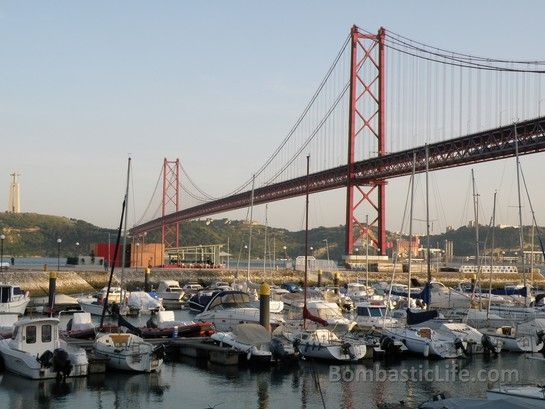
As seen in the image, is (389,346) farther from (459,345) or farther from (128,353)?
(128,353)

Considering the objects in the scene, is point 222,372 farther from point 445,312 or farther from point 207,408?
point 445,312

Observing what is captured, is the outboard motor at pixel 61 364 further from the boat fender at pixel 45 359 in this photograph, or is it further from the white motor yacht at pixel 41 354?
the boat fender at pixel 45 359

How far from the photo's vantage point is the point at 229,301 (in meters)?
31.3

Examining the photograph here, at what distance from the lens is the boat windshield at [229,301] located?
3105cm

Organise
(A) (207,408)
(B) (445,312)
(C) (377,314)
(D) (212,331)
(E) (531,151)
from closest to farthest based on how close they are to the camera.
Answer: (A) (207,408) → (D) (212,331) → (C) (377,314) → (B) (445,312) → (E) (531,151)

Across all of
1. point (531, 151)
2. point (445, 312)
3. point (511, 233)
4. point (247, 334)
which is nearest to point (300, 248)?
point (511, 233)

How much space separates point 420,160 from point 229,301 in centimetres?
3075

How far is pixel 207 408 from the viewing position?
17.4 meters

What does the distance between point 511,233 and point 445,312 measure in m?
83.2

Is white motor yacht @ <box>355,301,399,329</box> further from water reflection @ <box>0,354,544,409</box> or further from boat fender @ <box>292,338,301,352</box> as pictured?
water reflection @ <box>0,354,544,409</box>

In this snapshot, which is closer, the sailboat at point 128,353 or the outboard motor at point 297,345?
the sailboat at point 128,353

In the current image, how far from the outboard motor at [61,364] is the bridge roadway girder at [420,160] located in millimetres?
31249

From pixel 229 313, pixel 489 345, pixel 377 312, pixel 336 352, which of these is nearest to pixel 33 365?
pixel 336 352

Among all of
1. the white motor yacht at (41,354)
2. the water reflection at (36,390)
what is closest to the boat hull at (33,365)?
the white motor yacht at (41,354)
